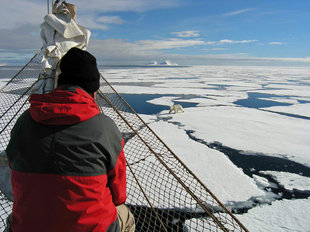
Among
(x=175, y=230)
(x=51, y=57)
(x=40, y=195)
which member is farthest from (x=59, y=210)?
(x=175, y=230)

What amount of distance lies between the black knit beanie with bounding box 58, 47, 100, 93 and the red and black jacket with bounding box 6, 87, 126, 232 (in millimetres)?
98

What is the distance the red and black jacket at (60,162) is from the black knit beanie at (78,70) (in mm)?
98

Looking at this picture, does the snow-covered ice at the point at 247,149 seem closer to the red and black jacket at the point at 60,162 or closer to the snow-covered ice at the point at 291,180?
the snow-covered ice at the point at 291,180

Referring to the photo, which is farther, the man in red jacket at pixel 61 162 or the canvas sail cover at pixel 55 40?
the canvas sail cover at pixel 55 40

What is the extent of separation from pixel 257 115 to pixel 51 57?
5406 millimetres

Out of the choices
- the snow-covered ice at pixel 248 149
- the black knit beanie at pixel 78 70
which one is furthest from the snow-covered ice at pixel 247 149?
the black knit beanie at pixel 78 70

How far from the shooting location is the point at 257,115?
19.2ft

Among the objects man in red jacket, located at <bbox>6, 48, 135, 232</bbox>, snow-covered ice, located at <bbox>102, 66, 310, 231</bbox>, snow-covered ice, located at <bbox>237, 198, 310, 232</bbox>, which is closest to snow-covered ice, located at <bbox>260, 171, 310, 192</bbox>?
snow-covered ice, located at <bbox>102, 66, 310, 231</bbox>

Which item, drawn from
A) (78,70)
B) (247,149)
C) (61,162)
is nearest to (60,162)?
(61,162)

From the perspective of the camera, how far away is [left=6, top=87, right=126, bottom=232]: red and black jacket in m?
0.70

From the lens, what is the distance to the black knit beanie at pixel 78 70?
2.80ft

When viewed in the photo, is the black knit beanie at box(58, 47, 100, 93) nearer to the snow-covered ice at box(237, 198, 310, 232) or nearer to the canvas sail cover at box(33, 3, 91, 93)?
the canvas sail cover at box(33, 3, 91, 93)

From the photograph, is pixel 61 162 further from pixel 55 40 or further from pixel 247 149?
pixel 247 149

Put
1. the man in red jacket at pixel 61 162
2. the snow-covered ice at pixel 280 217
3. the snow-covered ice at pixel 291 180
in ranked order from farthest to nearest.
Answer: the snow-covered ice at pixel 291 180 → the snow-covered ice at pixel 280 217 → the man in red jacket at pixel 61 162
